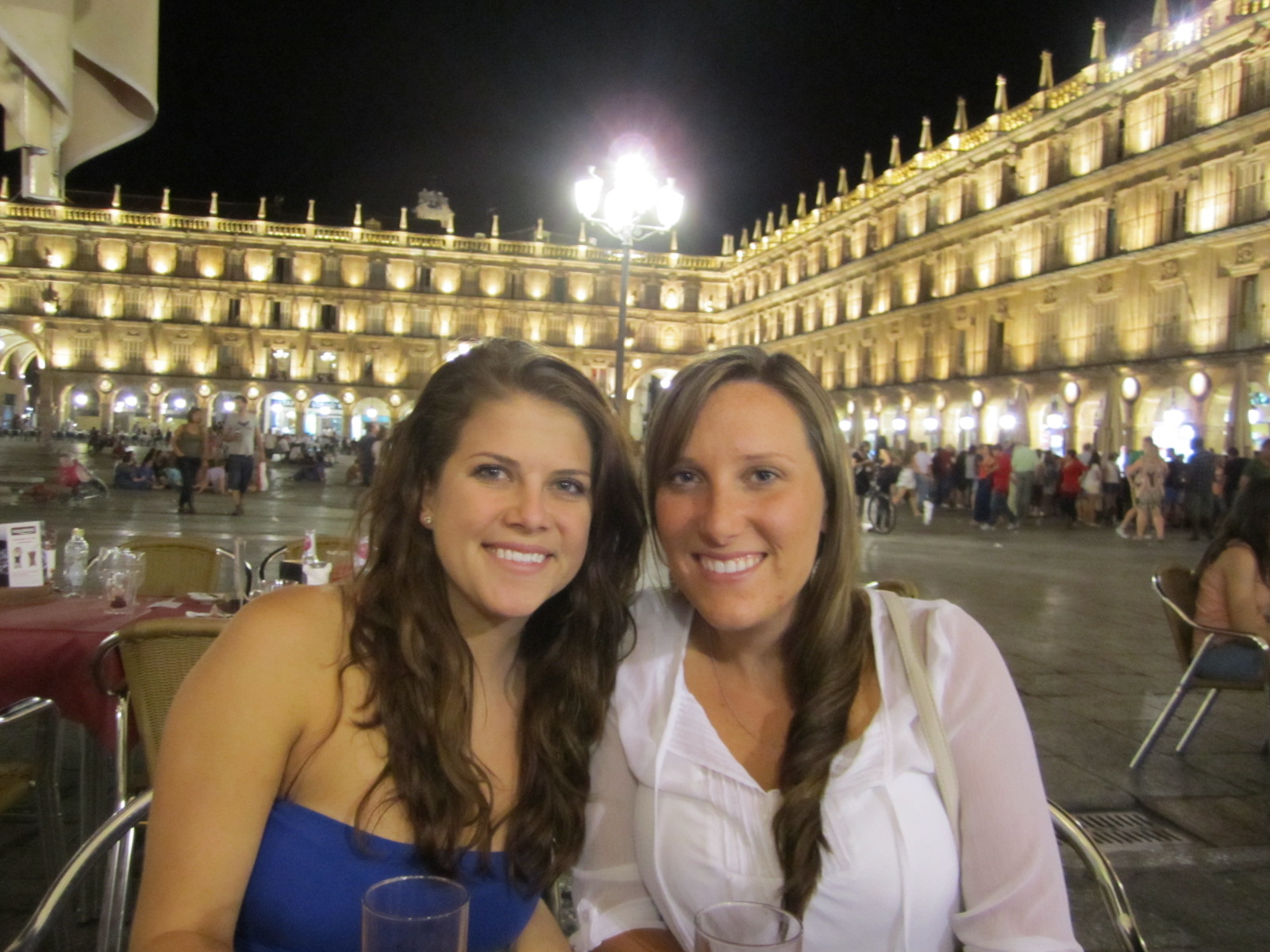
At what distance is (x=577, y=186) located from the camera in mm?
13281

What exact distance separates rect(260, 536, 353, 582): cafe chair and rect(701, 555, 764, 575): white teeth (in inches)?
76.4

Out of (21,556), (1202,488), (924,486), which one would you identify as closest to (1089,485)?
(1202,488)

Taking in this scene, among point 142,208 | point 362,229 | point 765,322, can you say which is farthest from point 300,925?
point 142,208

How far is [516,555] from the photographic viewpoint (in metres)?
1.52

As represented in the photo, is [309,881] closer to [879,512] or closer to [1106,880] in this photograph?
[1106,880]

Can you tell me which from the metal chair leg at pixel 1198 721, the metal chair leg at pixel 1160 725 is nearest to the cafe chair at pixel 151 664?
the metal chair leg at pixel 1160 725

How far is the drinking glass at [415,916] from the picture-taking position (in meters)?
1.04

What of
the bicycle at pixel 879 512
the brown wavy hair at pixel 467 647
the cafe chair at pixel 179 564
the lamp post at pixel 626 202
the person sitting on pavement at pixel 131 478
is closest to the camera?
the brown wavy hair at pixel 467 647

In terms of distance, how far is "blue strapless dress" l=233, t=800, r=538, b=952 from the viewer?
1.39 meters

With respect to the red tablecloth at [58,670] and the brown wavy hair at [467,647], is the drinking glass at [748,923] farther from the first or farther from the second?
the red tablecloth at [58,670]

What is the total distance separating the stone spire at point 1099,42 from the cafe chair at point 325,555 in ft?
90.6

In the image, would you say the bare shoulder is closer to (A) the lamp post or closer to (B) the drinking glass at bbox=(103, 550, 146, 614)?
(B) the drinking glass at bbox=(103, 550, 146, 614)

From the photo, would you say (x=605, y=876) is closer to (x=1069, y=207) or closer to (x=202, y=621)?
(x=202, y=621)

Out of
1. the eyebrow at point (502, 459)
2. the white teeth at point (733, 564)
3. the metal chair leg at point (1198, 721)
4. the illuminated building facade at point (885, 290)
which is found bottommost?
the metal chair leg at point (1198, 721)
